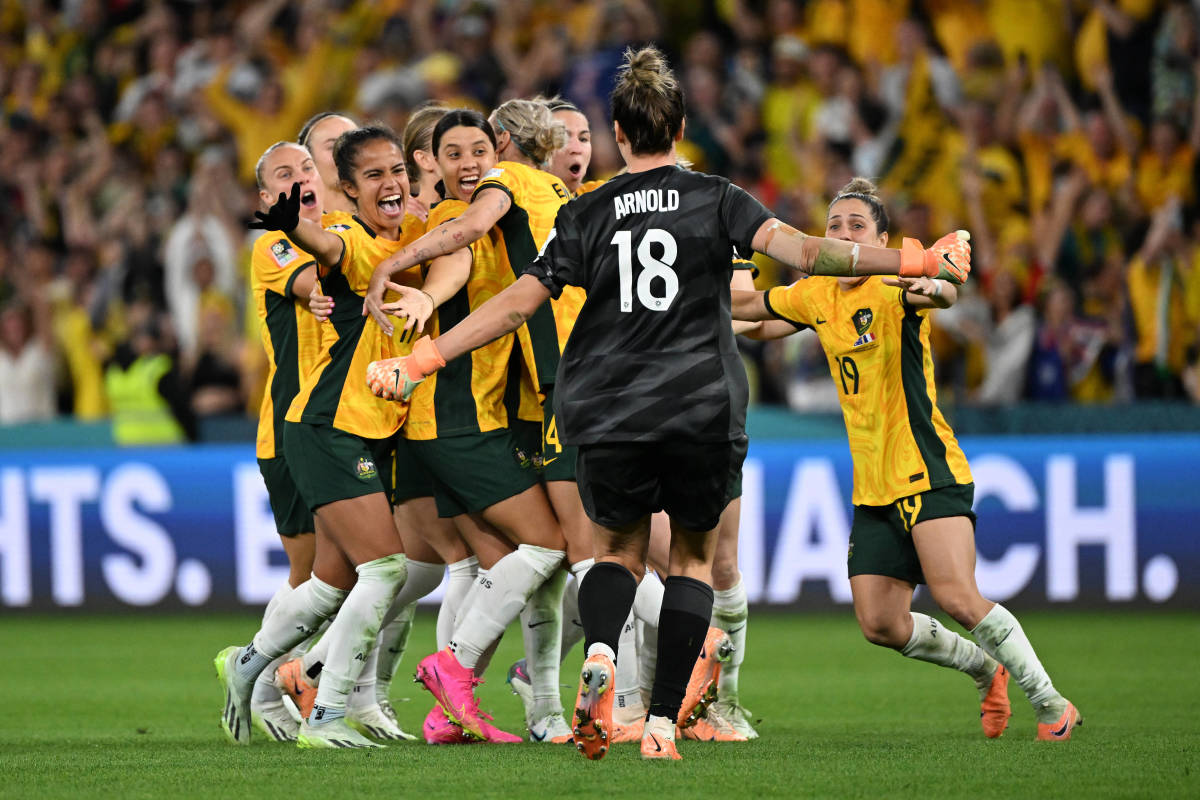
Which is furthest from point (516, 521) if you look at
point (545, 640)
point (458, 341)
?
point (458, 341)

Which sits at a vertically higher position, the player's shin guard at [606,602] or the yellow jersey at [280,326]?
the yellow jersey at [280,326]

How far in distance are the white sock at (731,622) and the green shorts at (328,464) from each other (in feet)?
4.67

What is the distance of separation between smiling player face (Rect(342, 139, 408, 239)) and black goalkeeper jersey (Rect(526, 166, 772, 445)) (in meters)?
1.21

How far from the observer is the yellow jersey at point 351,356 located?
599 centimetres

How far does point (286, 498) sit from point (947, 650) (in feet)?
8.78

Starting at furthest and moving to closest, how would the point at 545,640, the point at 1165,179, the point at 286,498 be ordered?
the point at 1165,179 < the point at 286,498 < the point at 545,640

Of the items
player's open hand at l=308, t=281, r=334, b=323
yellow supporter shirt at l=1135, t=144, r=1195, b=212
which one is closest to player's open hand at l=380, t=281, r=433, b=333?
player's open hand at l=308, t=281, r=334, b=323

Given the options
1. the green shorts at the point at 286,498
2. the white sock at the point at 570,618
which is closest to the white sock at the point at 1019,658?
the white sock at the point at 570,618

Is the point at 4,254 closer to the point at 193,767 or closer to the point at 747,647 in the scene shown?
the point at 747,647

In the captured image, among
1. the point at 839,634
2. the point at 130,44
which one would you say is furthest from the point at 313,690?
the point at 130,44

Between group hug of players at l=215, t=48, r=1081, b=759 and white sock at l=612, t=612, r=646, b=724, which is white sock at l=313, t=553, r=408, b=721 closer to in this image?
group hug of players at l=215, t=48, r=1081, b=759

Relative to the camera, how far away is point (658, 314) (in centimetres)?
505

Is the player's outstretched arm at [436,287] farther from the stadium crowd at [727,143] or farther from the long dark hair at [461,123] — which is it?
the stadium crowd at [727,143]

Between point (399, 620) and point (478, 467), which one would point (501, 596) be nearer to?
point (478, 467)
